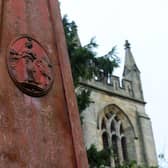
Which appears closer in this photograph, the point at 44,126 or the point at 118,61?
the point at 44,126

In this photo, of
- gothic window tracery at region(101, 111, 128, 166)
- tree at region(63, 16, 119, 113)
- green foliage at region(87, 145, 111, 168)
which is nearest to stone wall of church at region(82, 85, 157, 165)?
gothic window tracery at region(101, 111, 128, 166)

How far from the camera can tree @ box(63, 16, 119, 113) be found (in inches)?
597

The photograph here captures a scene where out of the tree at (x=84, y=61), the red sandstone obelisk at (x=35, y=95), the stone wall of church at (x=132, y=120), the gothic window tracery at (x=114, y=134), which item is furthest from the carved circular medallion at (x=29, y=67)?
the gothic window tracery at (x=114, y=134)

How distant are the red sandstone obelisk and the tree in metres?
10.0

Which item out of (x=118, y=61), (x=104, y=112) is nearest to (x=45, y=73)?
(x=118, y=61)

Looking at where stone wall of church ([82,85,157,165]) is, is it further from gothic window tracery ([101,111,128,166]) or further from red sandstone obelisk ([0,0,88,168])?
red sandstone obelisk ([0,0,88,168])

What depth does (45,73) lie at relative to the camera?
15.2ft

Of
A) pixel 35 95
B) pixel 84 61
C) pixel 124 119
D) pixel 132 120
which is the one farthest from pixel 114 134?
pixel 35 95

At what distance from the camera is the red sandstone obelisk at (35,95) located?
13.8 ft

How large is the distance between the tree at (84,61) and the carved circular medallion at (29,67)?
1020 cm

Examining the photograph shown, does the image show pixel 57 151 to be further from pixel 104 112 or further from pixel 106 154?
pixel 104 112

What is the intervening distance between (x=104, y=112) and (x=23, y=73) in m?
31.2

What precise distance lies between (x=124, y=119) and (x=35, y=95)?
3265 cm

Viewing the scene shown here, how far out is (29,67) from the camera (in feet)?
14.8
